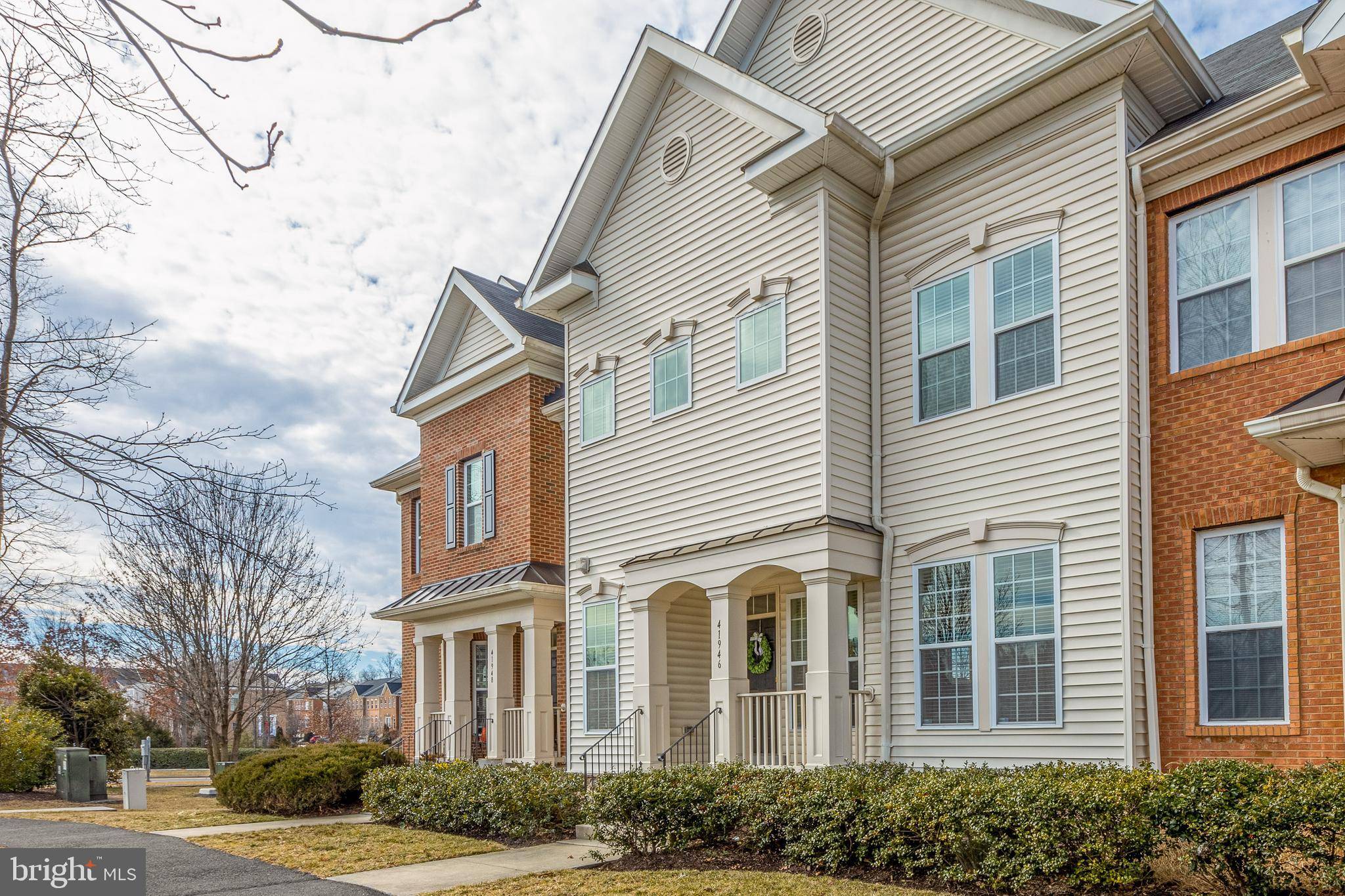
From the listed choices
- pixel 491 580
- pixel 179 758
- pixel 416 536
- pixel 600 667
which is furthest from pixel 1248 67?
pixel 179 758

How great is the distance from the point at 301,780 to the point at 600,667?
4538 mm

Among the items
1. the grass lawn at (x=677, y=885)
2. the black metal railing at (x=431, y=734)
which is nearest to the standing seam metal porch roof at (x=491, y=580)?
the black metal railing at (x=431, y=734)

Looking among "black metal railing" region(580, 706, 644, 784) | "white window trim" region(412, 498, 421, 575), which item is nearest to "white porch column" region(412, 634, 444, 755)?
"white window trim" region(412, 498, 421, 575)

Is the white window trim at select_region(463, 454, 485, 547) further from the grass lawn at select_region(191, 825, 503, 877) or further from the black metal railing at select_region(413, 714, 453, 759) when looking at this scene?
the grass lawn at select_region(191, 825, 503, 877)

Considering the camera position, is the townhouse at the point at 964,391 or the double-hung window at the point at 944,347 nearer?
the townhouse at the point at 964,391

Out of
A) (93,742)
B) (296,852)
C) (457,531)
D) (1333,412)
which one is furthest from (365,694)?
(1333,412)

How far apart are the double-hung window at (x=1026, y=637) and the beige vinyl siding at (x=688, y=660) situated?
203 inches

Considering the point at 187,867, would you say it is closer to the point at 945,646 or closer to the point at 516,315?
the point at 945,646

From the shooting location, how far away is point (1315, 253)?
9.41m

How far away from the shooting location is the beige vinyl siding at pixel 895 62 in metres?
12.2

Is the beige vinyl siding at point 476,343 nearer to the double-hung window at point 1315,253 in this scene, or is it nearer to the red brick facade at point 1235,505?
the red brick facade at point 1235,505

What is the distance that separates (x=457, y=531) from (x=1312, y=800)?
52.8 feet

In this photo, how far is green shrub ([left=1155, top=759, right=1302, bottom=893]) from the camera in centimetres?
675

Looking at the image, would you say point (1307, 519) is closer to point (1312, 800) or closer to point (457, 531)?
point (1312, 800)
